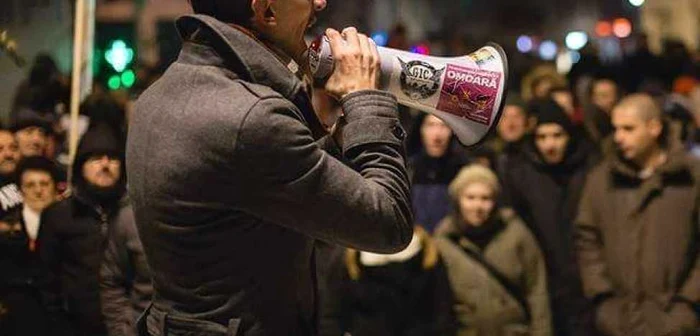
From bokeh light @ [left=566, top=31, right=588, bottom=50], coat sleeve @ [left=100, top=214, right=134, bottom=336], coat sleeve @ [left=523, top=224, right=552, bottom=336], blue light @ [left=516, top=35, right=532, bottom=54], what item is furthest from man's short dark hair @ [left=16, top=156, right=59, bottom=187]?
bokeh light @ [left=566, top=31, right=588, bottom=50]

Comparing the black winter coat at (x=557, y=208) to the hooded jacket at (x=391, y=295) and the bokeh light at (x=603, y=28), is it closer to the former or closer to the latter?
the hooded jacket at (x=391, y=295)

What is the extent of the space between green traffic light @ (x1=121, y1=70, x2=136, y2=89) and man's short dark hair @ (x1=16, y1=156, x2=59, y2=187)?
315cm

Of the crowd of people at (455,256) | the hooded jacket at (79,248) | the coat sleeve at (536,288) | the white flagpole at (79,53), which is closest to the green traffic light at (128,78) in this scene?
the white flagpole at (79,53)

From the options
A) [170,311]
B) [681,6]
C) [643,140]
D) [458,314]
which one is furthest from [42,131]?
[681,6]

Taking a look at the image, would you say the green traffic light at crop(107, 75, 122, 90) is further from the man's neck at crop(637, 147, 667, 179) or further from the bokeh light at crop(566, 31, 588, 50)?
the bokeh light at crop(566, 31, 588, 50)

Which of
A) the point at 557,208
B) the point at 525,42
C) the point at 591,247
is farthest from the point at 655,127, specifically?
the point at 525,42

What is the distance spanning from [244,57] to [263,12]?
105 millimetres

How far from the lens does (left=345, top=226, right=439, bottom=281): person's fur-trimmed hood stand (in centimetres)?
673

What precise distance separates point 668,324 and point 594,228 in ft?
2.15

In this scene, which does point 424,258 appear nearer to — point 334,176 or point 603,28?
point 334,176

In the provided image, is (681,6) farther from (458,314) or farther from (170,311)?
(170,311)

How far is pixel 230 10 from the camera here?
286 cm

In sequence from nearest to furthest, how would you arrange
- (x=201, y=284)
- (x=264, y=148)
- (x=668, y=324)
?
(x=264, y=148)
(x=201, y=284)
(x=668, y=324)

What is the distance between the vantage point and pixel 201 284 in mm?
2844
